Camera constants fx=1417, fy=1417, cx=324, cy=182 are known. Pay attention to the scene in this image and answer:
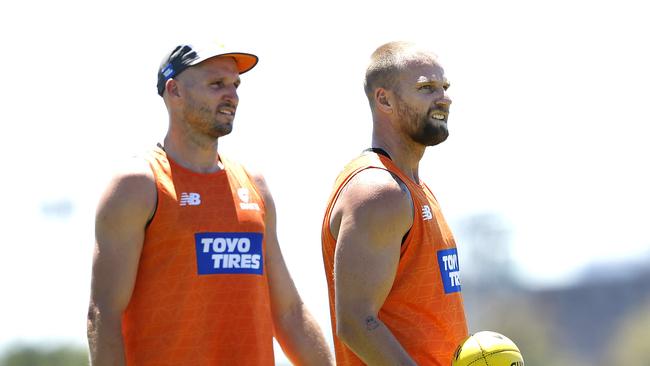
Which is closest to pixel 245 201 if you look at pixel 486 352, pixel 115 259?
pixel 115 259

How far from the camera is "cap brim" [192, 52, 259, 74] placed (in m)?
8.38

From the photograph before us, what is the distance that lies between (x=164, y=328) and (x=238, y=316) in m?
0.43

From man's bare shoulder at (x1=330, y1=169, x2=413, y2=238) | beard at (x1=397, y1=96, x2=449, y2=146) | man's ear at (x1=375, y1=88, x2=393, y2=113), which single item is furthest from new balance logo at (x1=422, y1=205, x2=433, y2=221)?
man's ear at (x1=375, y1=88, x2=393, y2=113)

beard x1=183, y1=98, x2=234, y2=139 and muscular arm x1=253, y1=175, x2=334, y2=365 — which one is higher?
beard x1=183, y1=98, x2=234, y2=139

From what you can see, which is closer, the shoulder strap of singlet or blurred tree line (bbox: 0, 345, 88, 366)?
Answer: the shoulder strap of singlet

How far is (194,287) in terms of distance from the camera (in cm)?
809

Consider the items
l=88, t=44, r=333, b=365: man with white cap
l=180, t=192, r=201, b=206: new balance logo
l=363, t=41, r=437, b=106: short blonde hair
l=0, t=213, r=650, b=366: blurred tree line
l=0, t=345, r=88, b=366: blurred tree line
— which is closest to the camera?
l=88, t=44, r=333, b=365: man with white cap

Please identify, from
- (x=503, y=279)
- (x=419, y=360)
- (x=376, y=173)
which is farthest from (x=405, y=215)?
(x=503, y=279)

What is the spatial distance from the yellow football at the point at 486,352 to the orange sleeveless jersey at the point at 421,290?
9.9 inches

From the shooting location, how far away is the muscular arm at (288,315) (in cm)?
860

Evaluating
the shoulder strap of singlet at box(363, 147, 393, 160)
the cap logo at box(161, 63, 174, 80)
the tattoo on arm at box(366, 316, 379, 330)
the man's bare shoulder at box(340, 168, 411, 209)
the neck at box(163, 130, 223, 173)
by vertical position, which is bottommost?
the tattoo on arm at box(366, 316, 379, 330)

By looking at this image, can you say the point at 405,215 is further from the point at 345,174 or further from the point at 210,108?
the point at 210,108

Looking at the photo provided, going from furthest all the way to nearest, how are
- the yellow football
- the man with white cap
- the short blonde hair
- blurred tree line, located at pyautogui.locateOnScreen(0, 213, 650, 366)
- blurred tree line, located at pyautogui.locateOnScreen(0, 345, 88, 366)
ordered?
blurred tree line, located at pyautogui.locateOnScreen(0, 213, 650, 366) < blurred tree line, located at pyautogui.locateOnScreen(0, 345, 88, 366) < the short blonde hair < the man with white cap < the yellow football

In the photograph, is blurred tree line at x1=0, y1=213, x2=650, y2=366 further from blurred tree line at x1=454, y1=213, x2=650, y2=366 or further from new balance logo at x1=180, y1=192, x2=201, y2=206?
new balance logo at x1=180, y1=192, x2=201, y2=206
